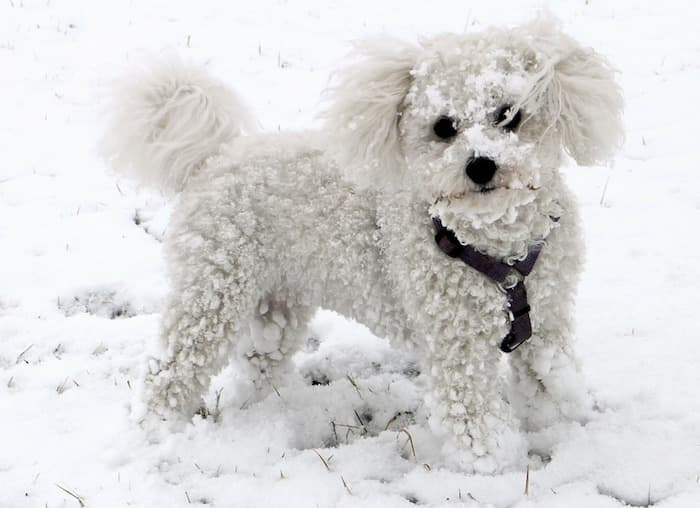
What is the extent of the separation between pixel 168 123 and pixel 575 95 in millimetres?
1859

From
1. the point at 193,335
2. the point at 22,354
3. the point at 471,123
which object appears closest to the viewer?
the point at 471,123

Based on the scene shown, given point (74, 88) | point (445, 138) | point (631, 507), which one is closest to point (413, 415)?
point (631, 507)

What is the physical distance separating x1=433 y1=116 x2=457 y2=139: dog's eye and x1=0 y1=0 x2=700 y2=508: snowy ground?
53.0 inches

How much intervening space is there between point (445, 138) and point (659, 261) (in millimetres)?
2202


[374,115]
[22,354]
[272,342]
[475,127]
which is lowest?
[22,354]

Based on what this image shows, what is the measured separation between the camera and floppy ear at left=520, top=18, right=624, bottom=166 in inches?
97.8

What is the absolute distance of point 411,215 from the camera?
2836 millimetres

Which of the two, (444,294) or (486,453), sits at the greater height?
(444,294)

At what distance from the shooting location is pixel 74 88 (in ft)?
23.6

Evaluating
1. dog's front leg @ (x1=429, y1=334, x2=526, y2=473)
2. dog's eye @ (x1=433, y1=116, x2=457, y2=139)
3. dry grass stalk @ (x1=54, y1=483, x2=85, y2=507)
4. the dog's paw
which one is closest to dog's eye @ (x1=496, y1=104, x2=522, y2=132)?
dog's eye @ (x1=433, y1=116, x2=457, y2=139)

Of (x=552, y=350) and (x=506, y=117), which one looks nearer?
(x=506, y=117)

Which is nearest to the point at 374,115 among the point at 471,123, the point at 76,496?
the point at 471,123

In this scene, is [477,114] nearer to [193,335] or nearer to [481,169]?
[481,169]

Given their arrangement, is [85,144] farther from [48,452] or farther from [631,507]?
[631,507]
